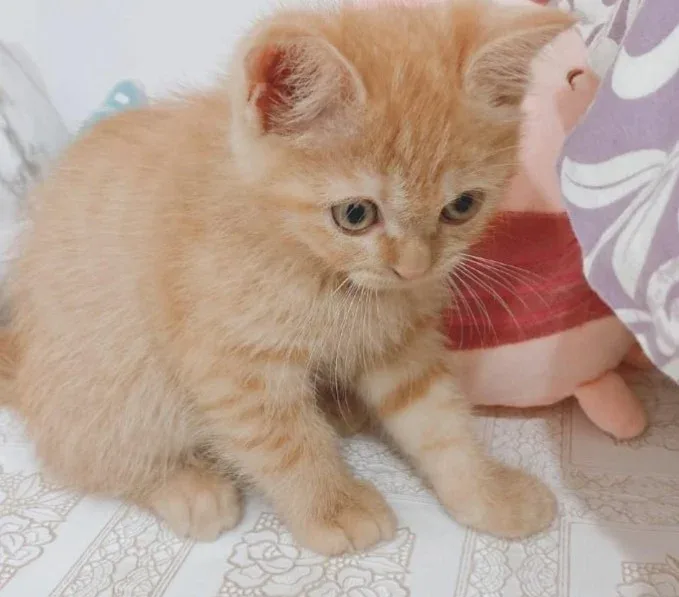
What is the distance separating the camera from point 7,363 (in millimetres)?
1174

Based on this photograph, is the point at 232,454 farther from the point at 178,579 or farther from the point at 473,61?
the point at 473,61

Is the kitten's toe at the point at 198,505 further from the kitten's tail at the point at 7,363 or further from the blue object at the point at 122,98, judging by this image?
the blue object at the point at 122,98

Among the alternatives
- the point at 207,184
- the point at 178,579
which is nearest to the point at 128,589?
the point at 178,579

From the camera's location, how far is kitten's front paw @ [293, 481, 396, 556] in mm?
938

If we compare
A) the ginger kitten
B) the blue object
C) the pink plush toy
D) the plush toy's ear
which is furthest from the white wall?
the plush toy's ear

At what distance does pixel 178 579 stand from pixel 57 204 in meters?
0.51

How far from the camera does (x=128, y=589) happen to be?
2.96ft

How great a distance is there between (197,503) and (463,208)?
487mm

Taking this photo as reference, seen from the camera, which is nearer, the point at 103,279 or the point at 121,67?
the point at 103,279

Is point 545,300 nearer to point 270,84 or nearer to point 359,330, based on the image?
point 359,330

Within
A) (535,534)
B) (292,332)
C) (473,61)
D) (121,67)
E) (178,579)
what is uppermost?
(473,61)

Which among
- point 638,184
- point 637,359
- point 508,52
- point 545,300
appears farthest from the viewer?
point 637,359

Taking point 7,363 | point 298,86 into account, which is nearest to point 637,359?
point 298,86

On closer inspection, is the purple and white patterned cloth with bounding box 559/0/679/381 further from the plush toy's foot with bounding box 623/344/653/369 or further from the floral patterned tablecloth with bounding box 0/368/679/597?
the plush toy's foot with bounding box 623/344/653/369
